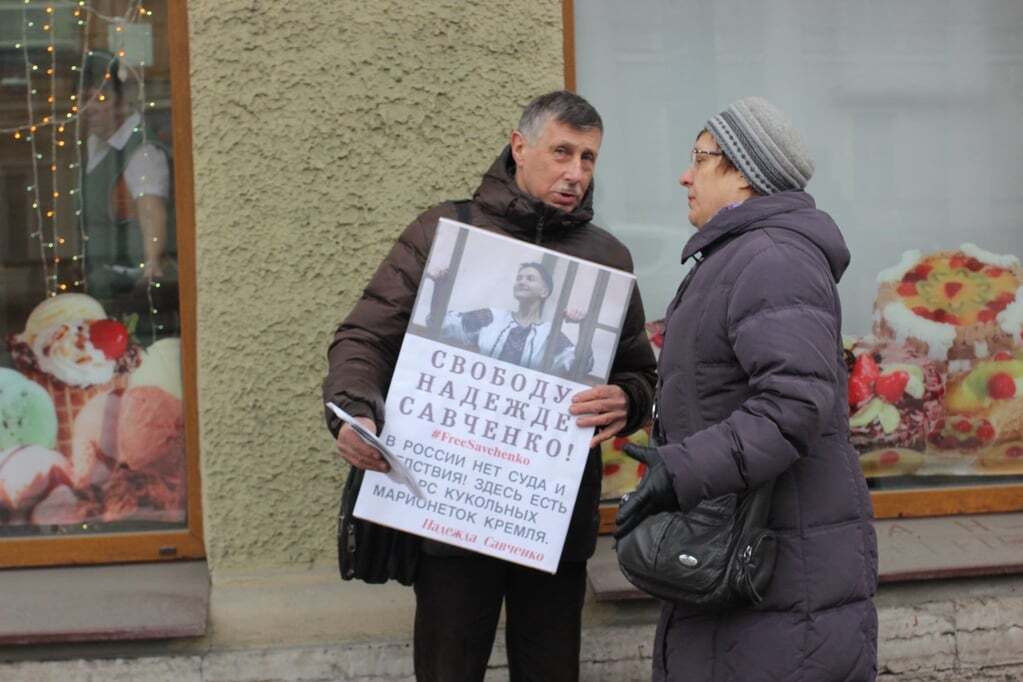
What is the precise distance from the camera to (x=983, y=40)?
16.5 feet

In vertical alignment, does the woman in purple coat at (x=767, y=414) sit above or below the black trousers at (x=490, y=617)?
above

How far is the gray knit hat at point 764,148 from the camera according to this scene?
2.75 meters

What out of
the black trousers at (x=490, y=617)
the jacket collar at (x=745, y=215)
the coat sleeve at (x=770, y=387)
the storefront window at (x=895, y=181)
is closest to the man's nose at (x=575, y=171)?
the jacket collar at (x=745, y=215)

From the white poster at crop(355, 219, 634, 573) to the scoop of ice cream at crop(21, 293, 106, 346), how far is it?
182cm

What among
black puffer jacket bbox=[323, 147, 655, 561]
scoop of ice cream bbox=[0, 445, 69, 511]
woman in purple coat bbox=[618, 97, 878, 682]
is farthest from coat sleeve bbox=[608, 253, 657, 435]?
scoop of ice cream bbox=[0, 445, 69, 511]

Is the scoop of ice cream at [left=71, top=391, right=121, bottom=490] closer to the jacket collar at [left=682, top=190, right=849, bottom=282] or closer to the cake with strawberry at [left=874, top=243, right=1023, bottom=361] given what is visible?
the jacket collar at [left=682, top=190, right=849, bottom=282]

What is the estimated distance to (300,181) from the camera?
4.18 meters

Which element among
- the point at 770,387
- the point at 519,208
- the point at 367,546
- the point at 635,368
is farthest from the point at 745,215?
the point at 367,546

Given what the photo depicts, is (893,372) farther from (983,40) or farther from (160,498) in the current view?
(160,498)

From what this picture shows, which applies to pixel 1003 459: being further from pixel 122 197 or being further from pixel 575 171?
pixel 122 197

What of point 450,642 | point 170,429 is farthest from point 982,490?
point 170,429

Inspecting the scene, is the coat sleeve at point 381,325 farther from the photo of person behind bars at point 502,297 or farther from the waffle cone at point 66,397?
the waffle cone at point 66,397

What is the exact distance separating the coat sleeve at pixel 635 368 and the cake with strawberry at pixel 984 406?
195 centimetres

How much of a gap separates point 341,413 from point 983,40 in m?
3.13
